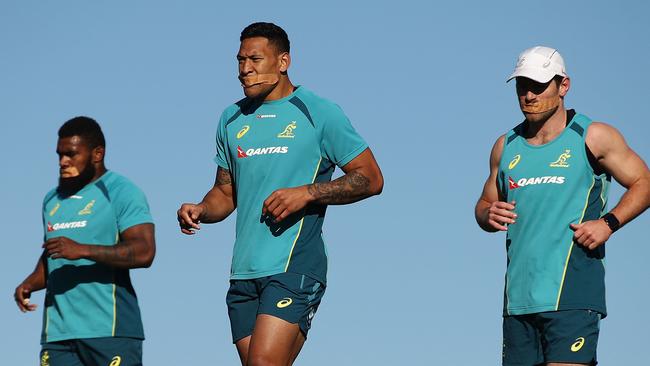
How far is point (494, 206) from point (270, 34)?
98.0 inches

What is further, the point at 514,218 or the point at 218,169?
the point at 218,169

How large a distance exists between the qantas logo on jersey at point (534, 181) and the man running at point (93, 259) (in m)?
3.03

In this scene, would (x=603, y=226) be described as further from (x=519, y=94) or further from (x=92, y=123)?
(x=92, y=123)

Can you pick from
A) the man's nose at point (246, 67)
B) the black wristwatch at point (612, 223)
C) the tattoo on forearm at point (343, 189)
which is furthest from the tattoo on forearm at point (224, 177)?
the black wristwatch at point (612, 223)

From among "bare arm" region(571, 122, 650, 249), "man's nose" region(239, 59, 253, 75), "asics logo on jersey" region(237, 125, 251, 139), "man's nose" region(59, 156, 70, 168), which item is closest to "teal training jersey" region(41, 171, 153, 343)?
"man's nose" region(59, 156, 70, 168)

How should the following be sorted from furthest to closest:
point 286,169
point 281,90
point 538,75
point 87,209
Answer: point 281,90 → point 286,169 → point 538,75 → point 87,209

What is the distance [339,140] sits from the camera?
13305mm

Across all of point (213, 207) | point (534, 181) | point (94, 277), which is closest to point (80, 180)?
point (94, 277)

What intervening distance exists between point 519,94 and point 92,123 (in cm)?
357

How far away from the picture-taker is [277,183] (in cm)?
1323

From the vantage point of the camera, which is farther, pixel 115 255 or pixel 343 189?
pixel 343 189

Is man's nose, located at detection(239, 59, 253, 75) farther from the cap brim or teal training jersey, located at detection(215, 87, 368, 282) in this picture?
the cap brim

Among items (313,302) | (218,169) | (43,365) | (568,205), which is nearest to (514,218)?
(568,205)

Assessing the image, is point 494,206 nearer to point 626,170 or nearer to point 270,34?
point 626,170
